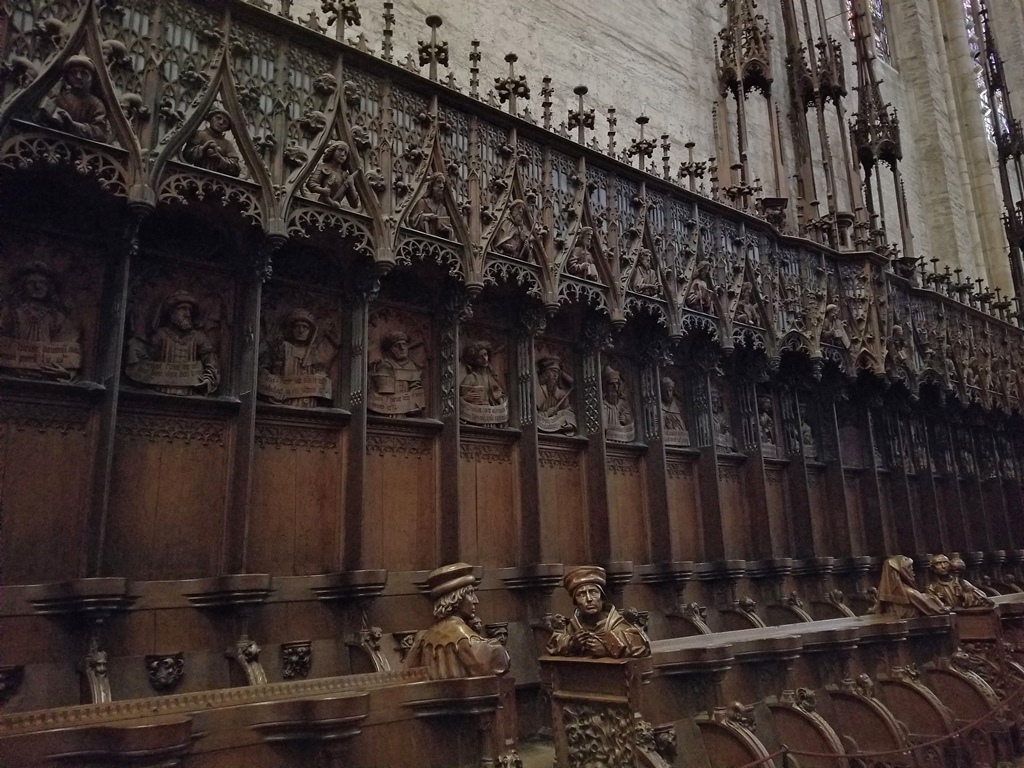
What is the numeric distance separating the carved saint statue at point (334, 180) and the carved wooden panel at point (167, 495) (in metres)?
1.96

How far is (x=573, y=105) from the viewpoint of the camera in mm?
11969

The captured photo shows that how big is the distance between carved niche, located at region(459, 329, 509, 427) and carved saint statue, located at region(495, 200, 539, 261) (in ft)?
3.00

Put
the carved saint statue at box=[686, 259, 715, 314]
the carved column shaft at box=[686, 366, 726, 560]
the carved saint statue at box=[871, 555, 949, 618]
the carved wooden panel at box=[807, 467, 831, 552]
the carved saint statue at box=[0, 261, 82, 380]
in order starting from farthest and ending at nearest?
the carved wooden panel at box=[807, 467, 831, 552] → the carved column shaft at box=[686, 366, 726, 560] → the carved saint statue at box=[686, 259, 715, 314] → the carved saint statue at box=[871, 555, 949, 618] → the carved saint statue at box=[0, 261, 82, 380]

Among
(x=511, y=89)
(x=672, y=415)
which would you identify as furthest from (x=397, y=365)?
(x=672, y=415)

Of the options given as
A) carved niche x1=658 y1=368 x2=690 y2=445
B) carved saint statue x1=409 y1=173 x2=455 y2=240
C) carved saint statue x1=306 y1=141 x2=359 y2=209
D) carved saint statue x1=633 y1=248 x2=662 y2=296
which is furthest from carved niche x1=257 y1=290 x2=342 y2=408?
carved niche x1=658 y1=368 x2=690 y2=445

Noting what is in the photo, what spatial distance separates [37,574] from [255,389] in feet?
6.14

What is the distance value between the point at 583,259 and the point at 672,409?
8.40ft

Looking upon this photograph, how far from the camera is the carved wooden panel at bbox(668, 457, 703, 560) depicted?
9281 millimetres

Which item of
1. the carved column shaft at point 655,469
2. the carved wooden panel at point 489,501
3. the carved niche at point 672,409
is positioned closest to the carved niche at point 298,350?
the carved wooden panel at point 489,501

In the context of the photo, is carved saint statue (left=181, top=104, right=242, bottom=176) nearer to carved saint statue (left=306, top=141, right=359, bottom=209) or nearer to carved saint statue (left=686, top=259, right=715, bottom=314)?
→ carved saint statue (left=306, top=141, right=359, bottom=209)

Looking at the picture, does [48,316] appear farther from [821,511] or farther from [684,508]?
[821,511]

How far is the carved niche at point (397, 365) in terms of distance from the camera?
6.95 metres

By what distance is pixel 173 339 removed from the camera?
5.88 meters

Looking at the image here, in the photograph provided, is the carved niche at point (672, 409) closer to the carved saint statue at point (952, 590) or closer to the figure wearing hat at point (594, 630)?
the carved saint statue at point (952, 590)
